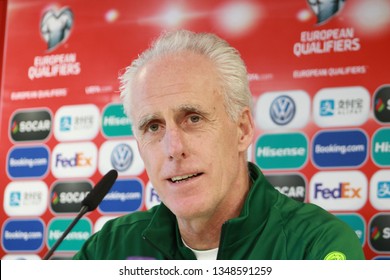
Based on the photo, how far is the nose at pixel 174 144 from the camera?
1.75 m

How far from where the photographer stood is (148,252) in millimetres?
1911

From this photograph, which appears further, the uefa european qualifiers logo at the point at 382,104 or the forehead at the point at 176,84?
the uefa european qualifiers logo at the point at 382,104

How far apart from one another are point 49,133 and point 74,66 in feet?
1.05

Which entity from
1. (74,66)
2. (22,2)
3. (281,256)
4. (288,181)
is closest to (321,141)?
(288,181)

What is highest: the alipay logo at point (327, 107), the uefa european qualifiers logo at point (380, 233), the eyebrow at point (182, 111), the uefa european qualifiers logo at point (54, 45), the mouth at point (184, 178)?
the uefa european qualifiers logo at point (54, 45)

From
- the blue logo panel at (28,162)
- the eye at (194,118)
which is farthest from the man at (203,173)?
the blue logo panel at (28,162)

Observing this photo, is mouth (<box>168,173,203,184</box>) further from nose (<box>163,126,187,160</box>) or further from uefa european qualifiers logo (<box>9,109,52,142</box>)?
uefa european qualifiers logo (<box>9,109,52,142</box>)

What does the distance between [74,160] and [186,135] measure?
1277mm

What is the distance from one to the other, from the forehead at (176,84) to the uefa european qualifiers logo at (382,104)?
945 mm

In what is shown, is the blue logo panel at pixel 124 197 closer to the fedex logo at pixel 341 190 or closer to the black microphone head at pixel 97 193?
the fedex logo at pixel 341 190

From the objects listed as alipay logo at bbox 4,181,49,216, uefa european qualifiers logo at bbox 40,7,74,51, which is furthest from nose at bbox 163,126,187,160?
uefa european qualifiers logo at bbox 40,7,74,51

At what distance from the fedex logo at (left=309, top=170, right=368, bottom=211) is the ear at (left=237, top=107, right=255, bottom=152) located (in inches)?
29.2

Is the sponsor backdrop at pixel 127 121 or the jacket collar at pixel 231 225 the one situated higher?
the sponsor backdrop at pixel 127 121
